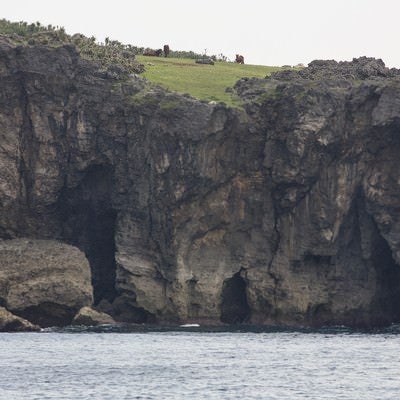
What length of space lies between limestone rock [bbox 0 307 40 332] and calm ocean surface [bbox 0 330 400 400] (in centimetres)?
228

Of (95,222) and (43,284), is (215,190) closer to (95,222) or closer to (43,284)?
(95,222)

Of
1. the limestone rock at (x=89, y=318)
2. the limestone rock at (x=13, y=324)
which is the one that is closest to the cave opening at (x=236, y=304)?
the limestone rock at (x=89, y=318)

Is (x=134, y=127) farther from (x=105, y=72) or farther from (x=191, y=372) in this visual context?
(x=191, y=372)

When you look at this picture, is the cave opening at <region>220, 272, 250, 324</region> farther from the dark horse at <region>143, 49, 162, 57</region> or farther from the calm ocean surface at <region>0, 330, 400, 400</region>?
the dark horse at <region>143, 49, 162, 57</region>

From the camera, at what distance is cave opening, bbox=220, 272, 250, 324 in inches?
4311

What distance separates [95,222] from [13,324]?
1696 cm

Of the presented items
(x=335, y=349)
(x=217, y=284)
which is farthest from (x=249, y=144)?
(x=335, y=349)

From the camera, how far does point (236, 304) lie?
4353 inches

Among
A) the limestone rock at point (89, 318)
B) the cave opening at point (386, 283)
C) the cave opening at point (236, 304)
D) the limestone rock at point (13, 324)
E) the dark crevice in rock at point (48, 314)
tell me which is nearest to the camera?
the limestone rock at point (13, 324)

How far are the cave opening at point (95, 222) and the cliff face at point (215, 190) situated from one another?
141mm

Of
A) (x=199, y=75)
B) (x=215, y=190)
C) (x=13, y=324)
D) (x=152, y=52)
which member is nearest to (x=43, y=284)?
(x=13, y=324)

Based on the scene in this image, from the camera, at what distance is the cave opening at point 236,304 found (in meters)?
110

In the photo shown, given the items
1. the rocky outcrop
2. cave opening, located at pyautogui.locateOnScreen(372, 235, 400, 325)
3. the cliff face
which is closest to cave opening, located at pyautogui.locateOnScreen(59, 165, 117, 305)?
the cliff face

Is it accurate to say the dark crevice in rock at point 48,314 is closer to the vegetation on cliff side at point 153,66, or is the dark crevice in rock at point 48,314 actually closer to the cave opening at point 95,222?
the cave opening at point 95,222
